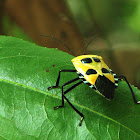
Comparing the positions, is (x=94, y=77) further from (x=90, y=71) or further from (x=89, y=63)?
(x=89, y=63)

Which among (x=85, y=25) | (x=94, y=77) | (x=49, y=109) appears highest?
(x=94, y=77)

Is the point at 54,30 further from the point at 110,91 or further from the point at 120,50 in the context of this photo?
the point at 110,91

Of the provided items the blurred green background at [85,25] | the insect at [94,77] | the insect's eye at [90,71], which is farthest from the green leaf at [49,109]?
the blurred green background at [85,25]

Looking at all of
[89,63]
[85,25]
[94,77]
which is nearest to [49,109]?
[94,77]

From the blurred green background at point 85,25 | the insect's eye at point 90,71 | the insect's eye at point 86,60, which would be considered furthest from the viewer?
the blurred green background at point 85,25

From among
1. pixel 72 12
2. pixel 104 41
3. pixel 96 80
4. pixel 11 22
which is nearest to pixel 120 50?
pixel 104 41

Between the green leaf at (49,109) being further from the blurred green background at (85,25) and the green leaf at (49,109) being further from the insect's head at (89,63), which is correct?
the blurred green background at (85,25)

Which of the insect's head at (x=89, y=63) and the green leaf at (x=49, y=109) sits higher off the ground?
the insect's head at (x=89, y=63)
